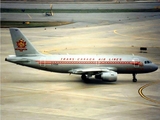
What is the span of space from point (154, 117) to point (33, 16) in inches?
5609

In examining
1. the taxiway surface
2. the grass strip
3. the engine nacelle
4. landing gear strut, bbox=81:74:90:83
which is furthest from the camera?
the grass strip

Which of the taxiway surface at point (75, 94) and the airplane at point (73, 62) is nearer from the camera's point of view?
the taxiway surface at point (75, 94)

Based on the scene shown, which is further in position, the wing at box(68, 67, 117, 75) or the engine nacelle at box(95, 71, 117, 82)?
the wing at box(68, 67, 117, 75)

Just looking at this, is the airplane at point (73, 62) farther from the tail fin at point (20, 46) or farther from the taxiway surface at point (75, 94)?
the taxiway surface at point (75, 94)

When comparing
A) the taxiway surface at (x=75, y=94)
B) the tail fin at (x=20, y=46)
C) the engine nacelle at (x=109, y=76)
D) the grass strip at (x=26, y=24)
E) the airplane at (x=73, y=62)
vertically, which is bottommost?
the taxiway surface at (x=75, y=94)

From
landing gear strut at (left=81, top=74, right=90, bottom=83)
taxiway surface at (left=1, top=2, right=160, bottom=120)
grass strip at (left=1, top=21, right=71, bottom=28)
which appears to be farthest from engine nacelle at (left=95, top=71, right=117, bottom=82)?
grass strip at (left=1, top=21, right=71, bottom=28)

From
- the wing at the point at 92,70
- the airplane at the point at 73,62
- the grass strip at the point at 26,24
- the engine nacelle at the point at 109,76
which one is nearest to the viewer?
the engine nacelle at the point at 109,76

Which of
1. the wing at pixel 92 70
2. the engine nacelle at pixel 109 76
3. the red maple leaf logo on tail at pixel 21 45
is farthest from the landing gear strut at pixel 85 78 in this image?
the red maple leaf logo on tail at pixel 21 45

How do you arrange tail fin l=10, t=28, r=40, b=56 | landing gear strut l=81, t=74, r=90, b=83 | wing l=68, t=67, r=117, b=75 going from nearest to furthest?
wing l=68, t=67, r=117, b=75
landing gear strut l=81, t=74, r=90, b=83
tail fin l=10, t=28, r=40, b=56

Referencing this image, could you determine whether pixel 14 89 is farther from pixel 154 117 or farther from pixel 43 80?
pixel 154 117

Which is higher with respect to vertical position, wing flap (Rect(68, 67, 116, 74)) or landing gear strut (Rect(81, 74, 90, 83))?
wing flap (Rect(68, 67, 116, 74))

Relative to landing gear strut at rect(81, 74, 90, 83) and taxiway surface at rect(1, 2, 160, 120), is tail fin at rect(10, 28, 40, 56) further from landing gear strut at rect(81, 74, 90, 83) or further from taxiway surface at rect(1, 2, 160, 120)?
landing gear strut at rect(81, 74, 90, 83)

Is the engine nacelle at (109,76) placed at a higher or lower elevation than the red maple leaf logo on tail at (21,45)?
lower

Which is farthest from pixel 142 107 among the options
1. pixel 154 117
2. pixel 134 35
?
pixel 134 35
